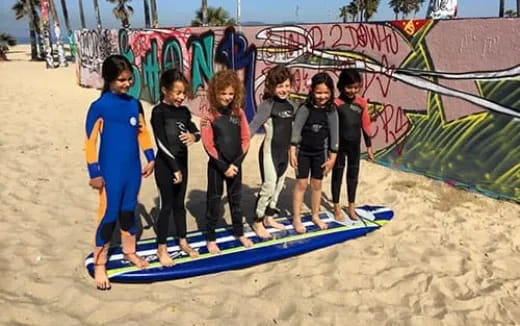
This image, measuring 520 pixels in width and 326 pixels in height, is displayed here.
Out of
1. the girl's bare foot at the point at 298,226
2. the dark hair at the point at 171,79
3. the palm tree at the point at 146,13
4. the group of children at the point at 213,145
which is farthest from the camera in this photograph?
the palm tree at the point at 146,13

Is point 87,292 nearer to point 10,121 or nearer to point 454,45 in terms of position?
point 454,45

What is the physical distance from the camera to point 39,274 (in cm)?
354

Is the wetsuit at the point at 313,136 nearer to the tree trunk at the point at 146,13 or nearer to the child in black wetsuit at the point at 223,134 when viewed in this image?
the child in black wetsuit at the point at 223,134

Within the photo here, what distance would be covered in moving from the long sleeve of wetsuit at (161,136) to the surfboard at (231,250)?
2.78 feet

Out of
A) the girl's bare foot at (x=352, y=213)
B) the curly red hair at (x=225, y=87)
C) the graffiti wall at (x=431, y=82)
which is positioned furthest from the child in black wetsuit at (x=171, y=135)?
the graffiti wall at (x=431, y=82)

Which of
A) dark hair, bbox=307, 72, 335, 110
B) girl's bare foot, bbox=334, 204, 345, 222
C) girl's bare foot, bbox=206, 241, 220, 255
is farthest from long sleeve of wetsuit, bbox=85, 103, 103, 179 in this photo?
girl's bare foot, bbox=334, 204, 345, 222

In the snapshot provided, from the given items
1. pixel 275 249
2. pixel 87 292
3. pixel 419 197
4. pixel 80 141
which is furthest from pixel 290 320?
pixel 80 141

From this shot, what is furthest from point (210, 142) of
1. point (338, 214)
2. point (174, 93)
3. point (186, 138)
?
point (338, 214)

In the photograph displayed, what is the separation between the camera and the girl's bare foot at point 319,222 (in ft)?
14.6

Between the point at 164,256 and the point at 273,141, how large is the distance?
137 cm

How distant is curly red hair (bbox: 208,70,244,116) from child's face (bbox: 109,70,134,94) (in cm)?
69

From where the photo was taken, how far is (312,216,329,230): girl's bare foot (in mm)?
4445

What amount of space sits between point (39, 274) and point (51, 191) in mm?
2130

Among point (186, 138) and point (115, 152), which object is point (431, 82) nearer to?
point (186, 138)
